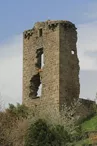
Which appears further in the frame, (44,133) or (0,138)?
(0,138)

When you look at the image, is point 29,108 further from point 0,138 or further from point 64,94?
point 0,138

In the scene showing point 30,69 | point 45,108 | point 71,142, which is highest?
point 30,69

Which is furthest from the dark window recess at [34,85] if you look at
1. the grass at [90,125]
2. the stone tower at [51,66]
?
the grass at [90,125]

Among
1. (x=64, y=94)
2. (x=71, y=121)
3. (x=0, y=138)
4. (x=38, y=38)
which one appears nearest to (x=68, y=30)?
(x=38, y=38)

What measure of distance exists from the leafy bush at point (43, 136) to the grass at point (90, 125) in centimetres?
480

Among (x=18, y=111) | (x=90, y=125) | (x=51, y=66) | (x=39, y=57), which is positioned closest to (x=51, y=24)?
(x=39, y=57)

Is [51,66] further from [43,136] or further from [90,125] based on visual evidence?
[43,136]

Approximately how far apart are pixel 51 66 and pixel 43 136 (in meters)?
10.9

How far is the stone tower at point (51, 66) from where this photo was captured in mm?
40406

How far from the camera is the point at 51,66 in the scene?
4103 cm

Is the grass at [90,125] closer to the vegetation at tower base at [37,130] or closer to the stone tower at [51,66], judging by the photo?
the vegetation at tower base at [37,130]

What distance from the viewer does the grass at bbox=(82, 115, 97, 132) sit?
120ft

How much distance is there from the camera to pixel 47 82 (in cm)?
4094

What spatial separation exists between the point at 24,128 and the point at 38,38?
9618 mm
